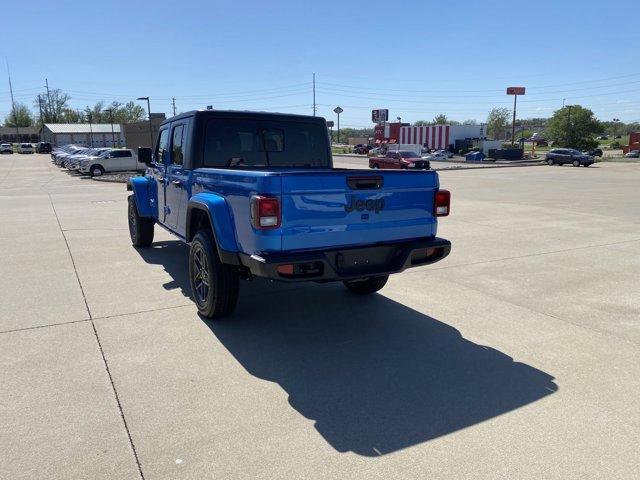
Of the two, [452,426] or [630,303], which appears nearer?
[452,426]

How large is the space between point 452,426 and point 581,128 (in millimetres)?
95944

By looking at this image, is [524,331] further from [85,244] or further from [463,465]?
[85,244]

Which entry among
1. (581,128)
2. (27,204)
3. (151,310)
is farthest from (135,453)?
(581,128)

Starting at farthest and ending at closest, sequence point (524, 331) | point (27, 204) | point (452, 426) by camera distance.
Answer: point (27, 204) → point (524, 331) → point (452, 426)

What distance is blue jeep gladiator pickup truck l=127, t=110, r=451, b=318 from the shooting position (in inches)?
158

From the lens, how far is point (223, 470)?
9.05ft

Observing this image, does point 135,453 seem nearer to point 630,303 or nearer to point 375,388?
point 375,388

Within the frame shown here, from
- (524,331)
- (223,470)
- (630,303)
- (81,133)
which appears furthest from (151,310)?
(81,133)

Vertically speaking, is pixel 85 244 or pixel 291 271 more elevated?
pixel 291 271

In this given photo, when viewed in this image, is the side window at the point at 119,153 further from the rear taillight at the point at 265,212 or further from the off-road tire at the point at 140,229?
the rear taillight at the point at 265,212

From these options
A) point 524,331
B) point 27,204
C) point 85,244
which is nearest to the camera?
point 524,331

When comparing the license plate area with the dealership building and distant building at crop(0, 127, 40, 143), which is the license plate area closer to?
the dealership building

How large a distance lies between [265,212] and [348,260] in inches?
35.4

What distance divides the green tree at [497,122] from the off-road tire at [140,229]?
15107 cm
